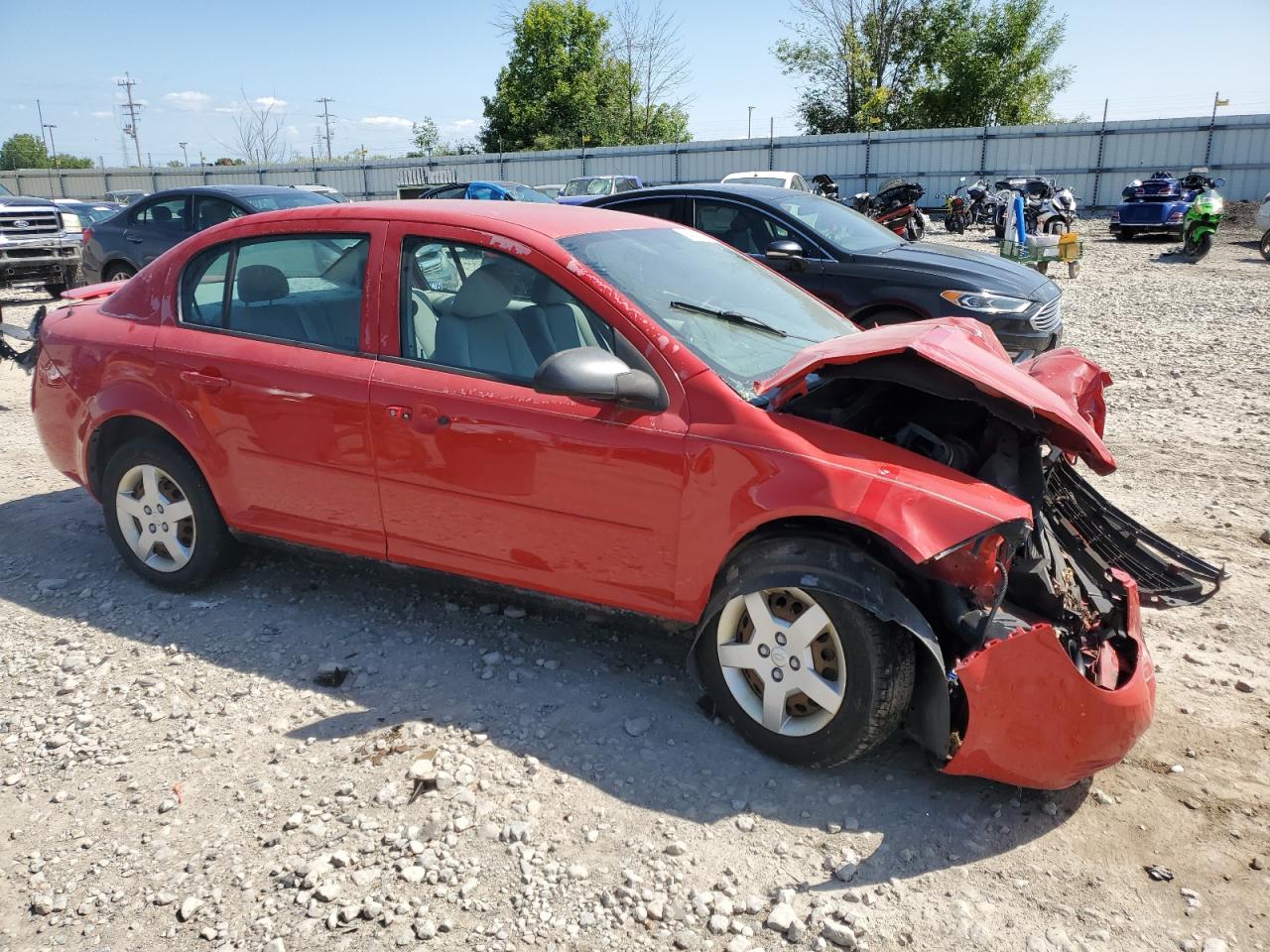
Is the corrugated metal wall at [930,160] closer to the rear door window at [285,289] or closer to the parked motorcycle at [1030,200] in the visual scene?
the parked motorcycle at [1030,200]

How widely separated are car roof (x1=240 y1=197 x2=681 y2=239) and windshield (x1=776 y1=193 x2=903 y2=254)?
4.10m

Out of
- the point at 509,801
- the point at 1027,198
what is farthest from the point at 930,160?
the point at 509,801

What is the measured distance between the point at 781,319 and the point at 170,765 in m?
2.82

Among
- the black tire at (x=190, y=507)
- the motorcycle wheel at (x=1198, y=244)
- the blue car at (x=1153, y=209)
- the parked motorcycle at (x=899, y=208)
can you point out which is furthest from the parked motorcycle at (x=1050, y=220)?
the black tire at (x=190, y=507)

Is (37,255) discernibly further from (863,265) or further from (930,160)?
(930,160)

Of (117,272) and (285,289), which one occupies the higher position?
(285,289)

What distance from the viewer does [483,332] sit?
3.61 metres

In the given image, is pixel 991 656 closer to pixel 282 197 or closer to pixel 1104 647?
pixel 1104 647

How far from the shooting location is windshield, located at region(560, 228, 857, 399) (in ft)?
11.1

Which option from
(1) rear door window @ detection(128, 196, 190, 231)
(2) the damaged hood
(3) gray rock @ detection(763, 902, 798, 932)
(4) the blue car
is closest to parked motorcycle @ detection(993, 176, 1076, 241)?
(4) the blue car

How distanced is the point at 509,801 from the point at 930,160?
30.4 meters

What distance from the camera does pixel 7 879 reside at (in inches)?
106

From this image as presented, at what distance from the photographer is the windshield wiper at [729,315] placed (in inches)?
139

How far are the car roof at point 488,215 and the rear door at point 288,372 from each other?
0.08 m
